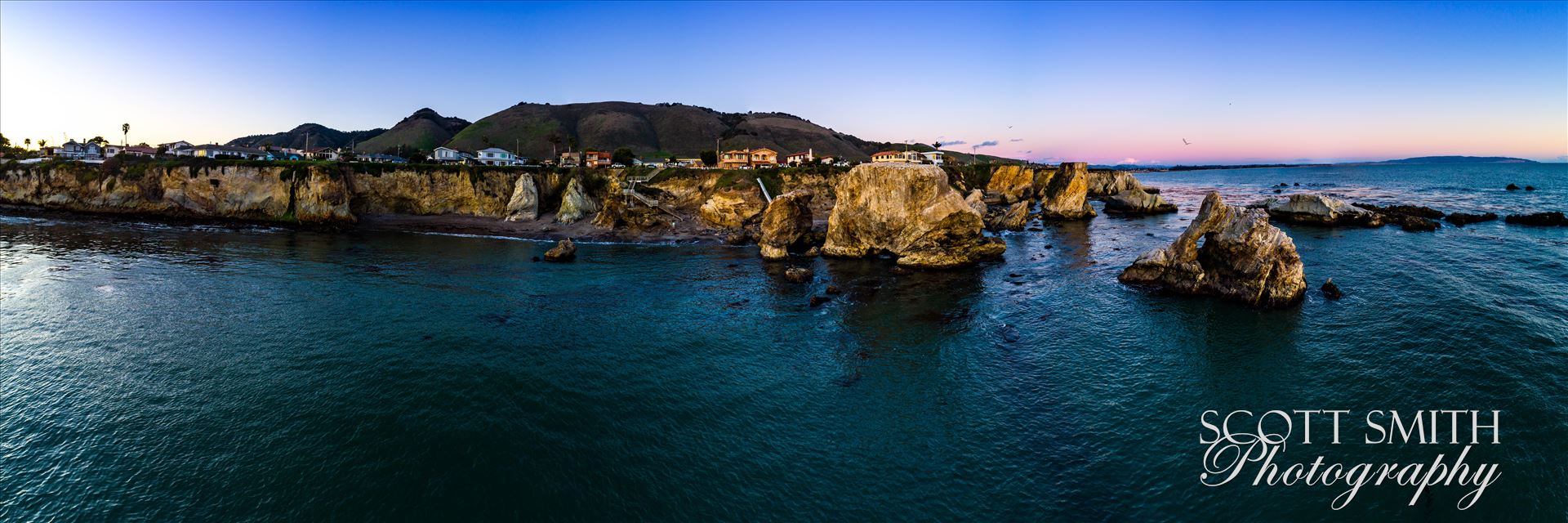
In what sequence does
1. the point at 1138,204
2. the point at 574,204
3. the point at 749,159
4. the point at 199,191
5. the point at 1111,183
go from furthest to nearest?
the point at 1111,183
the point at 749,159
the point at 1138,204
the point at 199,191
the point at 574,204

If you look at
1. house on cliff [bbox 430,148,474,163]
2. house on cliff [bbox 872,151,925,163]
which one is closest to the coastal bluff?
house on cliff [bbox 430,148,474,163]

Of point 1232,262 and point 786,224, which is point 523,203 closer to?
point 786,224

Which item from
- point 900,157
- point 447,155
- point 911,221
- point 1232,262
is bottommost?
point 1232,262

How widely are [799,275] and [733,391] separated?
2393cm

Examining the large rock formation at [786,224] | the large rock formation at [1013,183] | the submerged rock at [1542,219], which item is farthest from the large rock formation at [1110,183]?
the large rock formation at [786,224]

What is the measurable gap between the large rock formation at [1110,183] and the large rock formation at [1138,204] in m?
13.3

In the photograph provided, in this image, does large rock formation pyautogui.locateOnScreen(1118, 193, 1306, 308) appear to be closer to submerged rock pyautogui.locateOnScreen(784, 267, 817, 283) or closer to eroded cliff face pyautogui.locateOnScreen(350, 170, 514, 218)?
submerged rock pyautogui.locateOnScreen(784, 267, 817, 283)

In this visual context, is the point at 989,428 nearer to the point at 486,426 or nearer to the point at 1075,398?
the point at 1075,398

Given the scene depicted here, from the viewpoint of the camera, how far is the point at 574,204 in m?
87.9

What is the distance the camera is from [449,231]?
266 feet

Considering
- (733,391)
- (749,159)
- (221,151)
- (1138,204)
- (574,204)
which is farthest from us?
(221,151)

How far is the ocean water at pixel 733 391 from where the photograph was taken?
756 inches

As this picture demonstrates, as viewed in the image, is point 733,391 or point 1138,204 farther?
point 1138,204

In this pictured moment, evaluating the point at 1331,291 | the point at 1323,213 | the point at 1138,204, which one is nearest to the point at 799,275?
the point at 1331,291
